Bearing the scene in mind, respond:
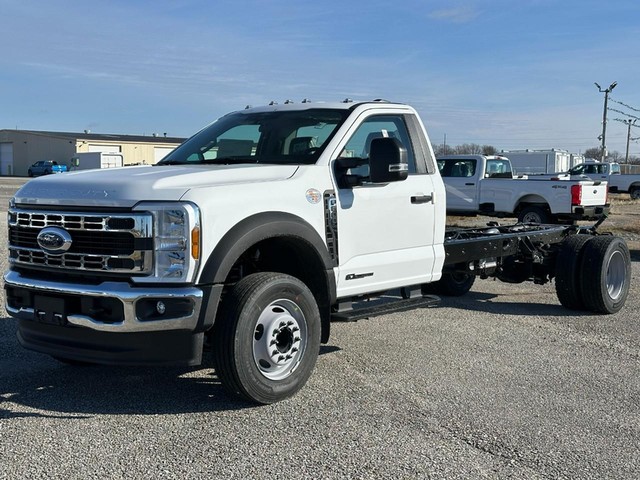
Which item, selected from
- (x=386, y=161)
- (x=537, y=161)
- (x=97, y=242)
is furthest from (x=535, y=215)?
(x=537, y=161)

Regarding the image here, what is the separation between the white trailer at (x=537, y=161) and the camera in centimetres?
4850

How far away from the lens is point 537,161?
49.4m

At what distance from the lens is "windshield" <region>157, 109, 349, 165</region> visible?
19.9 ft

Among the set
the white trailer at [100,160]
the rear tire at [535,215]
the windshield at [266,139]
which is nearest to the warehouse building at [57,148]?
the white trailer at [100,160]

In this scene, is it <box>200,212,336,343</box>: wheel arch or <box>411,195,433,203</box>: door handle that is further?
<box>411,195,433,203</box>: door handle

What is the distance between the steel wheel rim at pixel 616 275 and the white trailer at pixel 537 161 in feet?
132

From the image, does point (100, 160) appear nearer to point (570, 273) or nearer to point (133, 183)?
point (570, 273)

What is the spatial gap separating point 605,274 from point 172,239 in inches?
221

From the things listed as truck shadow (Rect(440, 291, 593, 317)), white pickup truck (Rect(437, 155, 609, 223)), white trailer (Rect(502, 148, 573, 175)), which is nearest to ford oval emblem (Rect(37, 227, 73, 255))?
truck shadow (Rect(440, 291, 593, 317))

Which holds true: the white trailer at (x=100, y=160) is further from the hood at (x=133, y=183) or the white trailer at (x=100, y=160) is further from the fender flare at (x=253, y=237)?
the fender flare at (x=253, y=237)

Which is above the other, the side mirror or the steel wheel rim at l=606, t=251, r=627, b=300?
the side mirror

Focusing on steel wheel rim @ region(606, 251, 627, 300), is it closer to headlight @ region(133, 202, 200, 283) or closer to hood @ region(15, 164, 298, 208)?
hood @ region(15, 164, 298, 208)

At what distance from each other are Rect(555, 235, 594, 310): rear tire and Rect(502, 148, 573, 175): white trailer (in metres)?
40.5

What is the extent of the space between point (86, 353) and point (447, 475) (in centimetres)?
240
